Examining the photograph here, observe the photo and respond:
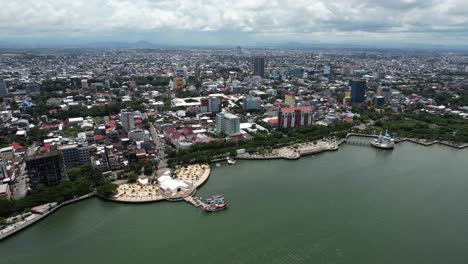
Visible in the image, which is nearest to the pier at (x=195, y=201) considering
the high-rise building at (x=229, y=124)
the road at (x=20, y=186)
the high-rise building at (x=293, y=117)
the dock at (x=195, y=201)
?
the dock at (x=195, y=201)

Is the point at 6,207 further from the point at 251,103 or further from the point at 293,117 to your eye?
the point at 251,103

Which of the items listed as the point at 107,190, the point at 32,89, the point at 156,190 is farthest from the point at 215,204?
the point at 32,89

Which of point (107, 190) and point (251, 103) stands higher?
point (251, 103)

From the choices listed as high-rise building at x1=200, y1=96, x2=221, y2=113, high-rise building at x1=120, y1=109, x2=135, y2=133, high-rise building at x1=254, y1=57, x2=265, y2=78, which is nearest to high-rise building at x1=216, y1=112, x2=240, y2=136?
high-rise building at x1=120, y1=109, x2=135, y2=133

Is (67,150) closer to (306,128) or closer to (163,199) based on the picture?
(163,199)

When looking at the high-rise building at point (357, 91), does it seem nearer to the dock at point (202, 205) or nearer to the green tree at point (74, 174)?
the dock at point (202, 205)

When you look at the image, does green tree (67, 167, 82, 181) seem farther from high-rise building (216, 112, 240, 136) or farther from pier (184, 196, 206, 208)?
high-rise building (216, 112, 240, 136)
